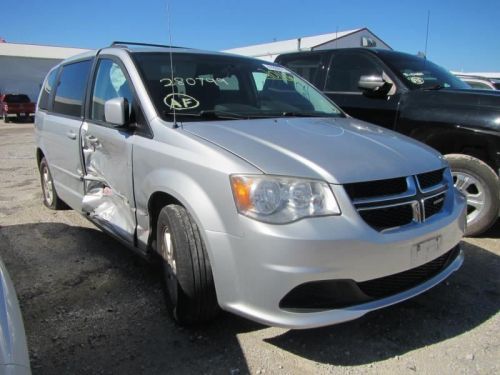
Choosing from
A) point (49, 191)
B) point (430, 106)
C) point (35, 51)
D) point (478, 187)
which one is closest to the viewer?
point (478, 187)

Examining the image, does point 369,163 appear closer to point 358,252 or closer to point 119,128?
point 358,252

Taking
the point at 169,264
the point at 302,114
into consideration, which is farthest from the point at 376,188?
the point at 169,264

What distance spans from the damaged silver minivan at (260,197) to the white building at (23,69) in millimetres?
31850

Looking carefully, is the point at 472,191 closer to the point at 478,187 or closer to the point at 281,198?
the point at 478,187

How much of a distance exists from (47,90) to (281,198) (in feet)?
13.1

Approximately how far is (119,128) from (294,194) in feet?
5.30

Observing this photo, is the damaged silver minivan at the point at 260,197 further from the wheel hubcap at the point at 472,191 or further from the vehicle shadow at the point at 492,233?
the vehicle shadow at the point at 492,233

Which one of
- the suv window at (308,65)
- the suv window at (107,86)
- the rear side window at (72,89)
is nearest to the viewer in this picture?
the suv window at (107,86)

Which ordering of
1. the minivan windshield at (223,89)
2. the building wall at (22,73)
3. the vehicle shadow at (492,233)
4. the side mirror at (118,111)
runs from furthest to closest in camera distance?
1. the building wall at (22,73)
2. the vehicle shadow at (492,233)
3. the minivan windshield at (223,89)
4. the side mirror at (118,111)

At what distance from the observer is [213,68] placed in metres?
3.69

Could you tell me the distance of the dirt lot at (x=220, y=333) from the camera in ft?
8.29

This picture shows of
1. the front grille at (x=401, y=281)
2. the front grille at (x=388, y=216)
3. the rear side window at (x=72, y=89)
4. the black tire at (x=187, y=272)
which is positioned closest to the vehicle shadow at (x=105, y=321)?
the black tire at (x=187, y=272)

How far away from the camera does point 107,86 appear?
3.72 meters

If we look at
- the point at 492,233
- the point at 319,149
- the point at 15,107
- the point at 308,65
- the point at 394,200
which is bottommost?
the point at 15,107
